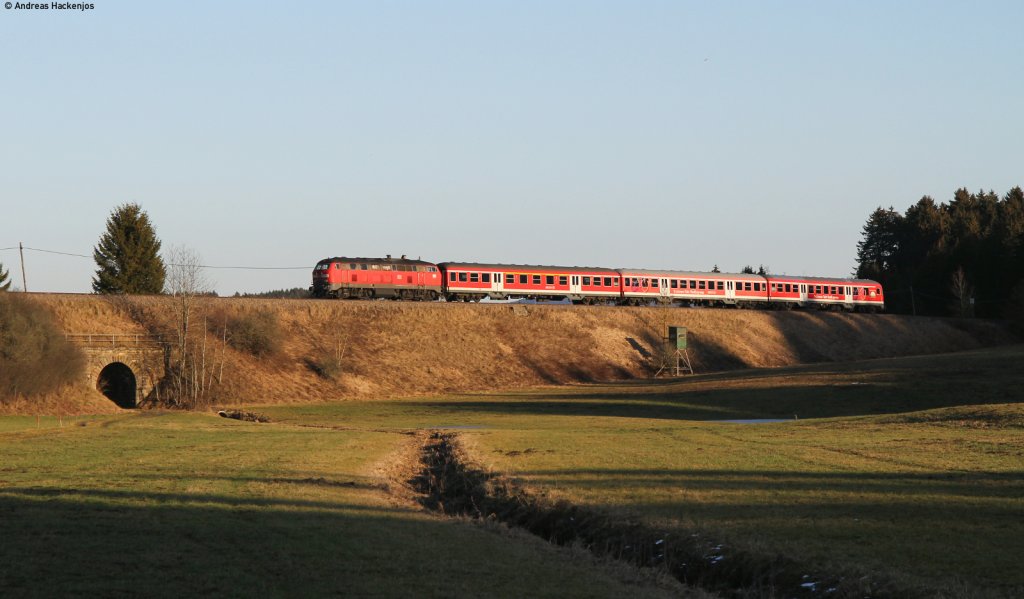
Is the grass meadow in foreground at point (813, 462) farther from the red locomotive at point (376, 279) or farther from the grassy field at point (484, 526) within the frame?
the red locomotive at point (376, 279)

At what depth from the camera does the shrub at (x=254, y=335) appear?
68.5m

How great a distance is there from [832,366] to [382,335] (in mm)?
33730

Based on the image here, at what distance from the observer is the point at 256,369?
66875 millimetres

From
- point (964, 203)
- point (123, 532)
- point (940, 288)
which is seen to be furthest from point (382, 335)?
point (964, 203)

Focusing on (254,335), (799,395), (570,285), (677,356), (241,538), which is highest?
(570,285)

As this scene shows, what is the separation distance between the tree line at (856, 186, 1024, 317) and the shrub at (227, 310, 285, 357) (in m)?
74.7

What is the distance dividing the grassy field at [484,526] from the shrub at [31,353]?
410 inches

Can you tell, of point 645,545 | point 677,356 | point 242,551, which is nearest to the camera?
point 242,551

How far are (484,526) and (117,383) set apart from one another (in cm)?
5066

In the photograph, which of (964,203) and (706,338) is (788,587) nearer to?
(706,338)

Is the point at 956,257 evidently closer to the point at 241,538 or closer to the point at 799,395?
the point at 799,395

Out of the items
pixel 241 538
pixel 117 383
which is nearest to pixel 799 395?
pixel 117 383

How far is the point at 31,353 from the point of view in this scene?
5441 cm

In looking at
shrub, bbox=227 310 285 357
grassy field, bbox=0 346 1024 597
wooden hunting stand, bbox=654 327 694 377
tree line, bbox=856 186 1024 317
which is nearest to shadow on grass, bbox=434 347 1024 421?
grassy field, bbox=0 346 1024 597
